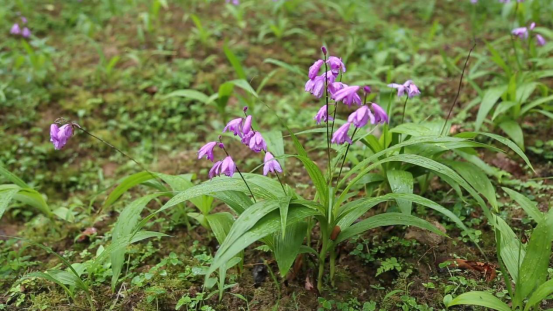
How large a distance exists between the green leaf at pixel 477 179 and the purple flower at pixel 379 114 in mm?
930

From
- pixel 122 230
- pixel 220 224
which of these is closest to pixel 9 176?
pixel 122 230

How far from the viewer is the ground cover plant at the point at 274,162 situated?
2.03 m

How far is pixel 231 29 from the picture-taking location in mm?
5066

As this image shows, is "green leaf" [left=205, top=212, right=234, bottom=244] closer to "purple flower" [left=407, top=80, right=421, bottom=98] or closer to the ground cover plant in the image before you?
the ground cover plant

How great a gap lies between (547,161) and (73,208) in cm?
320

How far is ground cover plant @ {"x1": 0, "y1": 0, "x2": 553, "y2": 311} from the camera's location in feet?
6.66

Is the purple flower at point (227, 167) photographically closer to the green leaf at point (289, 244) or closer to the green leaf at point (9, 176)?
the green leaf at point (289, 244)

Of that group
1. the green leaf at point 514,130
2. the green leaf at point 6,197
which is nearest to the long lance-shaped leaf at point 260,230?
the green leaf at point 6,197

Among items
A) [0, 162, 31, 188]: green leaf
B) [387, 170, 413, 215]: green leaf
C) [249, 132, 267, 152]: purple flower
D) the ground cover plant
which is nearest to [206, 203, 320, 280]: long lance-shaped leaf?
the ground cover plant

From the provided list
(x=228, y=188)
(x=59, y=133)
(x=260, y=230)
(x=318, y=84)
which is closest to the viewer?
(x=260, y=230)

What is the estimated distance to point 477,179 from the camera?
241 cm

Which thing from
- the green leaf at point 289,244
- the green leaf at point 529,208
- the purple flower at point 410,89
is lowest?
the green leaf at point 289,244

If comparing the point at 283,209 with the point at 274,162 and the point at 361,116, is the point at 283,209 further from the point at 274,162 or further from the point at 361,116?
the point at 361,116

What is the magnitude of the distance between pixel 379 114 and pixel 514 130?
175 centimetres
